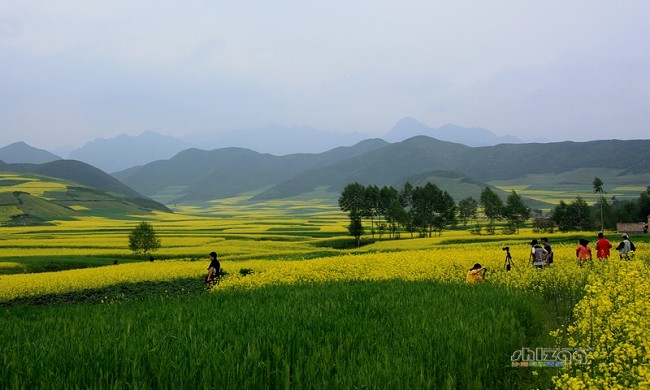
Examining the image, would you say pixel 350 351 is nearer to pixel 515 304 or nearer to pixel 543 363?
pixel 543 363

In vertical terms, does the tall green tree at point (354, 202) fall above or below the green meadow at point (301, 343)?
above

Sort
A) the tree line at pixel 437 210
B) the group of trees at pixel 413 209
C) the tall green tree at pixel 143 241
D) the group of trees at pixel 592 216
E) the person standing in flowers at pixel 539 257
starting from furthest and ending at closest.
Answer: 1. the group of trees at pixel 592 216
2. the tree line at pixel 437 210
3. the group of trees at pixel 413 209
4. the tall green tree at pixel 143 241
5. the person standing in flowers at pixel 539 257

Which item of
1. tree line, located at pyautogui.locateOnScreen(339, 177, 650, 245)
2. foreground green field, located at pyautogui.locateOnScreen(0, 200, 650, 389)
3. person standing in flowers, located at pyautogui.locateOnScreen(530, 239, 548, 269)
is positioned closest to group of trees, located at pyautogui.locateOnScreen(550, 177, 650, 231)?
tree line, located at pyautogui.locateOnScreen(339, 177, 650, 245)

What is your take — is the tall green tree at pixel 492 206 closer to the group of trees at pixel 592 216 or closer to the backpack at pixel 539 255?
the group of trees at pixel 592 216

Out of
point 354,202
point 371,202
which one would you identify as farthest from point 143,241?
point 371,202

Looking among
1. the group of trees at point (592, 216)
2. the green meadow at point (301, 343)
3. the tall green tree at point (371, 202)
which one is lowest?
the group of trees at point (592, 216)

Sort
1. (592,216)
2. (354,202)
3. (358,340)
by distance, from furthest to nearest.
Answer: (592,216) → (354,202) → (358,340)

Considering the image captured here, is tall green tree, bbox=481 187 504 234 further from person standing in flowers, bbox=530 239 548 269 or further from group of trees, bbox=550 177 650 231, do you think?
person standing in flowers, bbox=530 239 548 269

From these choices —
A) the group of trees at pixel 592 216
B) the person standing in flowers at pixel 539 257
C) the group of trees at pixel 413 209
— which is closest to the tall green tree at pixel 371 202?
the group of trees at pixel 413 209

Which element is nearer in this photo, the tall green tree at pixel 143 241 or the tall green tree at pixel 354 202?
the tall green tree at pixel 143 241

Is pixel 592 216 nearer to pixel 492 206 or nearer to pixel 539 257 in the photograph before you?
pixel 492 206

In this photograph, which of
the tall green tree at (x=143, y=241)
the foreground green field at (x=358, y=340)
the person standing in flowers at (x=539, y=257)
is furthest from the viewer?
the tall green tree at (x=143, y=241)

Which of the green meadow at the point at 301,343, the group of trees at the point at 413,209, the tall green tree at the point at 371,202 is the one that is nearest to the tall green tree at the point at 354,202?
the group of trees at the point at 413,209

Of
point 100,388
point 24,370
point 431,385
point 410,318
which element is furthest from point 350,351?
point 24,370
